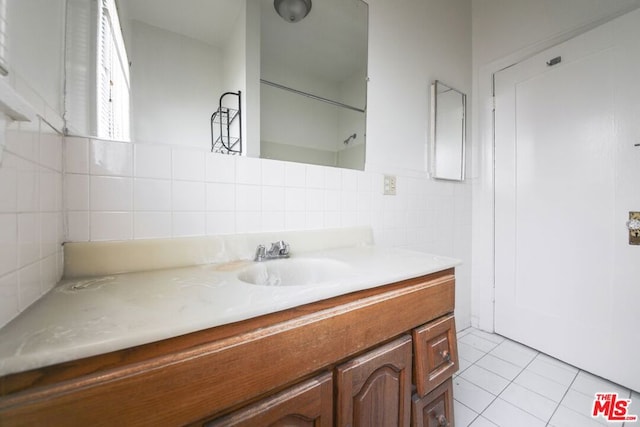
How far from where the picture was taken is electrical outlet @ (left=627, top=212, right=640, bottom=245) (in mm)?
1206

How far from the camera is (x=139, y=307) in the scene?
45 centimetres

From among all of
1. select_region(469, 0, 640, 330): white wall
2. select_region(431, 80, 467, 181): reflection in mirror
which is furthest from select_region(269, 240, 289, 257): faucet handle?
select_region(469, 0, 640, 330): white wall

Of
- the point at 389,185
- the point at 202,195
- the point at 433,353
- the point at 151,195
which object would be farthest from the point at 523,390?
the point at 151,195

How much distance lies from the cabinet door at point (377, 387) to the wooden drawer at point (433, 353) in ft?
0.14

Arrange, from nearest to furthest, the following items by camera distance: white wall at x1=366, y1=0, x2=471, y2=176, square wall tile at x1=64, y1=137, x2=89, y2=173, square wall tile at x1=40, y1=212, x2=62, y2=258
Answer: square wall tile at x1=40, y1=212, x2=62, y2=258 < square wall tile at x1=64, y1=137, x2=89, y2=173 < white wall at x1=366, y1=0, x2=471, y2=176

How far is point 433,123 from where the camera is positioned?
1.62 m

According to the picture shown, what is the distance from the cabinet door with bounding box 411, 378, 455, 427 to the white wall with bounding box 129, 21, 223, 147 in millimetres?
1161

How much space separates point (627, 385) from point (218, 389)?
6.72 ft

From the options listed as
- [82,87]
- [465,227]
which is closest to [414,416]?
[82,87]

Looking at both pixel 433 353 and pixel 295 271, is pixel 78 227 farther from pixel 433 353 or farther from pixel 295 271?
pixel 433 353

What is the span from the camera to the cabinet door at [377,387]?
0.58m

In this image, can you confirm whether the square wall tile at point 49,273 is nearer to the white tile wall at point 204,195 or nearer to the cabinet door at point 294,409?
the white tile wall at point 204,195

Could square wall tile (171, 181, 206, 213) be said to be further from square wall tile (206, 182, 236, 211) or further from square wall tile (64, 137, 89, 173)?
square wall tile (64, 137, 89, 173)

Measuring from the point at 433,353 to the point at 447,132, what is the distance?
4.89 ft
